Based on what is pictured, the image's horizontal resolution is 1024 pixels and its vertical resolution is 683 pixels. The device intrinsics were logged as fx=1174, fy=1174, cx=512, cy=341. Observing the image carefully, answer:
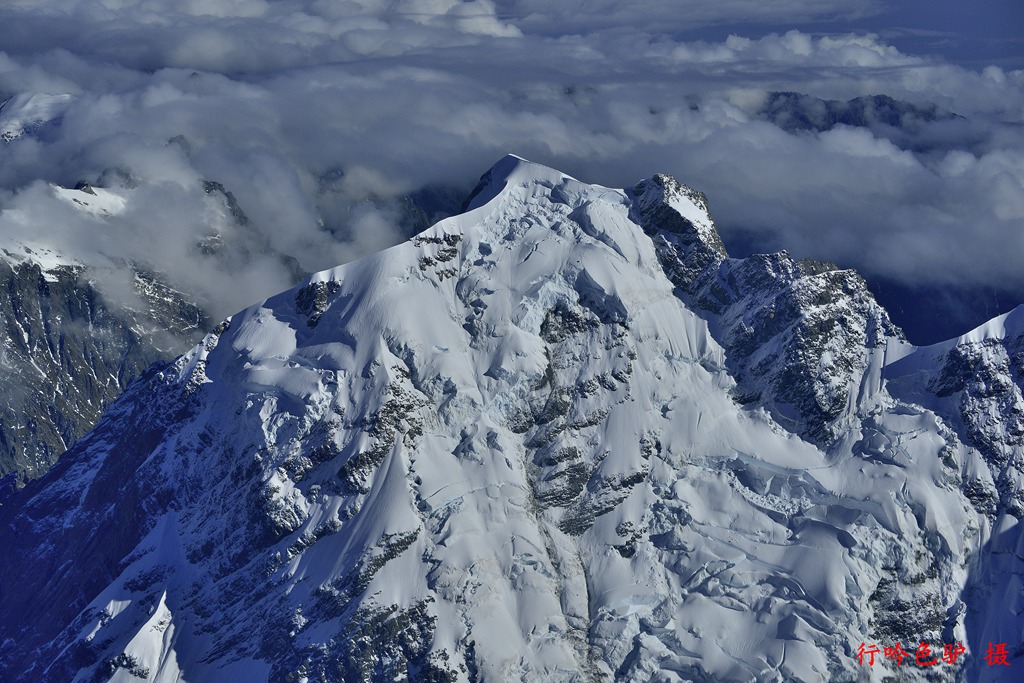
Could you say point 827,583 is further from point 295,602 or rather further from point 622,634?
point 295,602

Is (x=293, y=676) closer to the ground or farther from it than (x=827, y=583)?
closer to the ground

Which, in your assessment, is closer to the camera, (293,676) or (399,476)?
(293,676)

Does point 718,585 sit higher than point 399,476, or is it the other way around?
point 399,476

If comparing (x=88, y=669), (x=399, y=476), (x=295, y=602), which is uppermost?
(x=399, y=476)

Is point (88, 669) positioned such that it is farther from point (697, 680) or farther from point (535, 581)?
point (697, 680)

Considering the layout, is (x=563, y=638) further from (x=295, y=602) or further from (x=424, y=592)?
(x=295, y=602)

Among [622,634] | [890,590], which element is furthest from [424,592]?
[890,590]

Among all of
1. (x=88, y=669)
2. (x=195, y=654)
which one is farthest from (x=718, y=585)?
(x=88, y=669)
